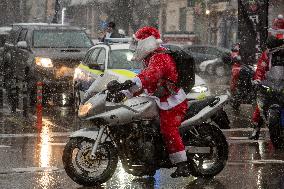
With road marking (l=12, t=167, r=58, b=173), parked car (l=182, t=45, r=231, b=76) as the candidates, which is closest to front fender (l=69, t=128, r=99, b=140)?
road marking (l=12, t=167, r=58, b=173)

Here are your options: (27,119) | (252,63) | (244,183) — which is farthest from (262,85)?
(252,63)

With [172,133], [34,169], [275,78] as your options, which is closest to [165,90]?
[172,133]

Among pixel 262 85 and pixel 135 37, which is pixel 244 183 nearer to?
pixel 135 37

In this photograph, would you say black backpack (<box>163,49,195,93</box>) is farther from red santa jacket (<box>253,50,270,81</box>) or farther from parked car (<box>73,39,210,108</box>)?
parked car (<box>73,39,210,108</box>)

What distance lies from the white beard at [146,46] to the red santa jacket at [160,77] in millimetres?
55

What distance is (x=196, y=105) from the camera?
9.64m

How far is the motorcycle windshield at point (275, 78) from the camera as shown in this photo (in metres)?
12.9

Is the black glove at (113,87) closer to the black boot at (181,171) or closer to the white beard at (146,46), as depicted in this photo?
the white beard at (146,46)

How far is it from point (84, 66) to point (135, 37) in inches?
368

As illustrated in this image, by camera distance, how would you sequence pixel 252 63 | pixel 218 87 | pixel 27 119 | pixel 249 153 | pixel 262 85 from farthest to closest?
pixel 218 87 → pixel 252 63 → pixel 27 119 → pixel 262 85 → pixel 249 153

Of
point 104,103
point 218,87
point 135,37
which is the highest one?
point 135,37

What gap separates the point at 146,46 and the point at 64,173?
6.22ft

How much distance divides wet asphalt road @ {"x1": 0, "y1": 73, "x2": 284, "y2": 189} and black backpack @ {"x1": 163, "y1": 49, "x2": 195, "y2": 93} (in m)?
1.12

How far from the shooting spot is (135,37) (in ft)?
31.0
